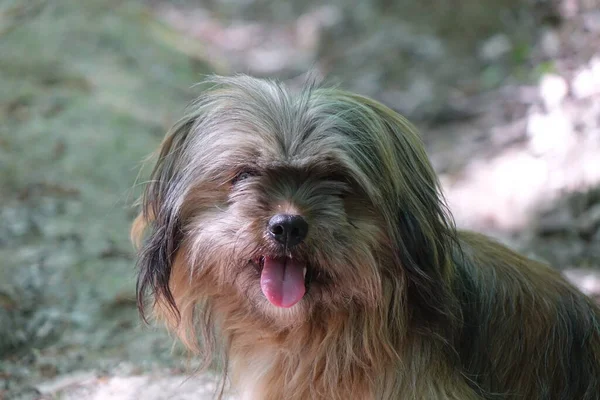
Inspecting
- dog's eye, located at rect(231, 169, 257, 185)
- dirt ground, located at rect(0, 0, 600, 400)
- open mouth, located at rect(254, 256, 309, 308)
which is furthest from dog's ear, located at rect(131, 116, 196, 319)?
dirt ground, located at rect(0, 0, 600, 400)

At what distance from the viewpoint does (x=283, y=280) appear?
A: 10.2ft

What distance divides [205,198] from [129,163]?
4294mm

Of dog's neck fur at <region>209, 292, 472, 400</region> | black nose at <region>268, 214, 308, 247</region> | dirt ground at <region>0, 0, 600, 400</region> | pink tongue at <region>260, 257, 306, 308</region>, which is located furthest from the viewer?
dirt ground at <region>0, 0, 600, 400</region>

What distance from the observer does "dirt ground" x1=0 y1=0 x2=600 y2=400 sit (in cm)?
500

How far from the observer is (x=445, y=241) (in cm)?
326

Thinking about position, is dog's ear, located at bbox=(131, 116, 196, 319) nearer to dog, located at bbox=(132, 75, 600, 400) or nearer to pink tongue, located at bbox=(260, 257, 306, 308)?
dog, located at bbox=(132, 75, 600, 400)

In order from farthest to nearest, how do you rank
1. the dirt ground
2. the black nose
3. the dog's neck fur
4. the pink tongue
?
the dirt ground, the dog's neck fur, the pink tongue, the black nose

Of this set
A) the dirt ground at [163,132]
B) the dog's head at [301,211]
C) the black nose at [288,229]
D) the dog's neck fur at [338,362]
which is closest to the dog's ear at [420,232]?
the dog's head at [301,211]

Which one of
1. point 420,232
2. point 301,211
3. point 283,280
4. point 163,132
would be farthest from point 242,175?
point 163,132

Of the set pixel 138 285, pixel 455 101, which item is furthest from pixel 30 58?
pixel 138 285

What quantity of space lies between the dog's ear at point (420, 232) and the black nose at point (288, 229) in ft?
1.12

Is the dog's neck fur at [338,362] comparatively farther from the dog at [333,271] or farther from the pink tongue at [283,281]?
the pink tongue at [283,281]

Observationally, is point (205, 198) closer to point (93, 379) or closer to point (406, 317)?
point (406, 317)

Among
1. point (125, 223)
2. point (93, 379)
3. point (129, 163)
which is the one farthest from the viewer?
point (129, 163)
